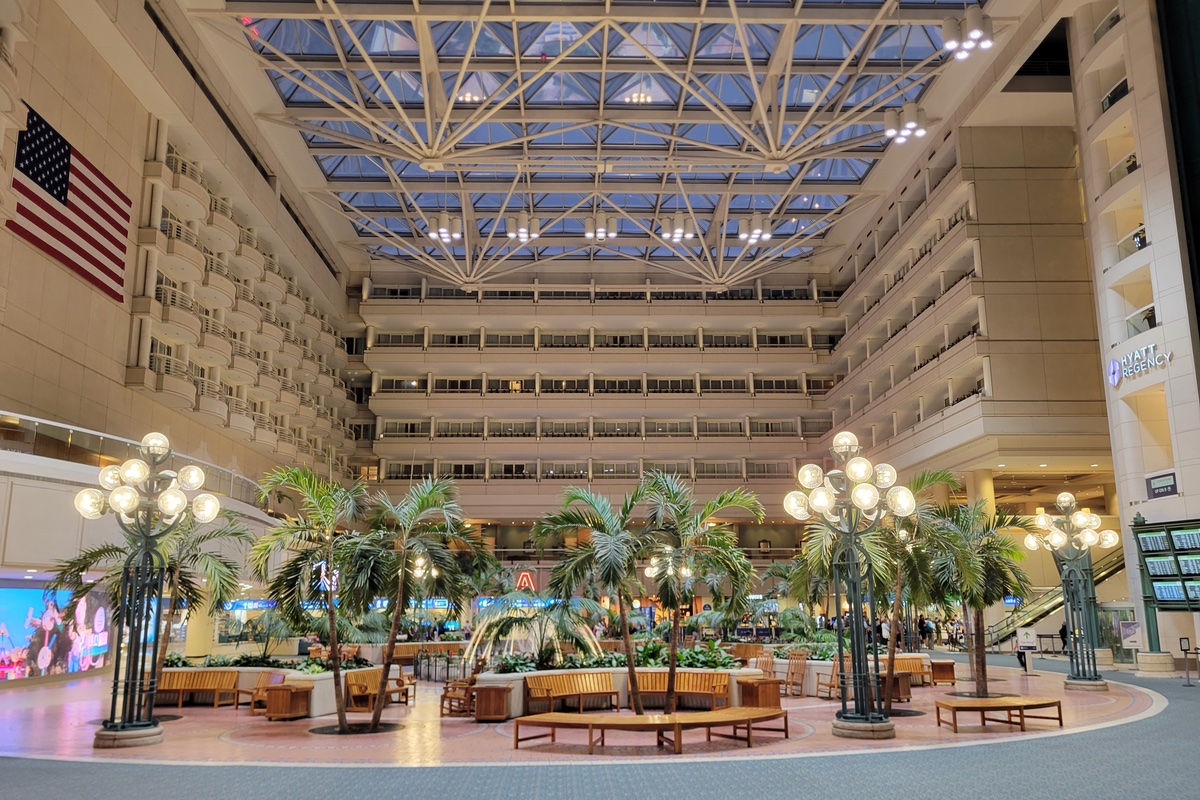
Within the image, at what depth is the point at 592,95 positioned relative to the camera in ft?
110

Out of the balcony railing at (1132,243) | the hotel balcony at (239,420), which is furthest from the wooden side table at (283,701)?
the balcony railing at (1132,243)

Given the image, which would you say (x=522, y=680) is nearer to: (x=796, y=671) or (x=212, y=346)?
(x=796, y=671)

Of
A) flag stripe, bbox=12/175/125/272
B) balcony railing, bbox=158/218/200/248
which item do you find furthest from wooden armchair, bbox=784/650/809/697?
balcony railing, bbox=158/218/200/248

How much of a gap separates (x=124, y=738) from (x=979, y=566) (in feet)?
44.3

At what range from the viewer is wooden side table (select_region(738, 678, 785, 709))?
14.9 m

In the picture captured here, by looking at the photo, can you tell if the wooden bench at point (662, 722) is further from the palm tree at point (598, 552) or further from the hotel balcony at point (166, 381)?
the hotel balcony at point (166, 381)

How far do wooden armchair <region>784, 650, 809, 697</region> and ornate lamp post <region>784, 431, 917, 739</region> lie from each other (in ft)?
18.6

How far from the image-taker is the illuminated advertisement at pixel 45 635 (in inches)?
875

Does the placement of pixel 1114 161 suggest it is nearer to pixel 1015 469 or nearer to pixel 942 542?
pixel 1015 469

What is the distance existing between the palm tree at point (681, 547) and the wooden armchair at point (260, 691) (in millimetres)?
7503

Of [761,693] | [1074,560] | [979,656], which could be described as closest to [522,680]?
[761,693]

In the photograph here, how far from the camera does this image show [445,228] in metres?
39.0

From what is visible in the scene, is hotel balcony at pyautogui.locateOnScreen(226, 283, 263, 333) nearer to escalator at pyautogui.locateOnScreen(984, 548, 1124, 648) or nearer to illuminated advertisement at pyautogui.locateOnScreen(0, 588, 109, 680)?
illuminated advertisement at pyautogui.locateOnScreen(0, 588, 109, 680)

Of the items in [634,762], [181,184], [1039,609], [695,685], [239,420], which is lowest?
[634,762]
